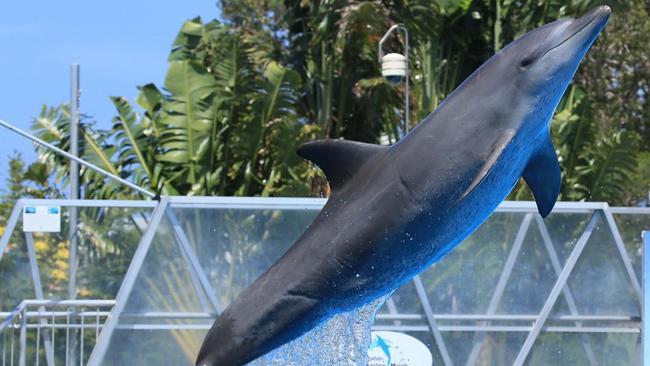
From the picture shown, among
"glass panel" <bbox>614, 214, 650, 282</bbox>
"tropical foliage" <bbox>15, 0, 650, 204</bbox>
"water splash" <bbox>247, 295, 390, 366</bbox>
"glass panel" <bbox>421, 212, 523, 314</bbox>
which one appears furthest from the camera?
"tropical foliage" <bbox>15, 0, 650, 204</bbox>

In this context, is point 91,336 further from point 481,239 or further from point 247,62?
point 247,62

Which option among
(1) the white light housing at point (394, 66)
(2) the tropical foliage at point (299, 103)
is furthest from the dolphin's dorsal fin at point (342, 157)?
(2) the tropical foliage at point (299, 103)

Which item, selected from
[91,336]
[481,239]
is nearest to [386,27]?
[481,239]

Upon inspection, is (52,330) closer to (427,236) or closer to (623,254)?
(623,254)

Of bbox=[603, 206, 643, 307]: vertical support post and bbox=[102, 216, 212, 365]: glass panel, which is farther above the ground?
bbox=[603, 206, 643, 307]: vertical support post

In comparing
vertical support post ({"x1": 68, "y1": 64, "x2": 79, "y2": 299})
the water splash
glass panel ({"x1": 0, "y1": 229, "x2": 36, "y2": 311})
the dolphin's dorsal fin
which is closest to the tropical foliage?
vertical support post ({"x1": 68, "y1": 64, "x2": 79, "y2": 299})

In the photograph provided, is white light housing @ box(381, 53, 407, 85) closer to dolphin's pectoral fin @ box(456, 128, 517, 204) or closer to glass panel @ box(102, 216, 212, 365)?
glass panel @ box(102, 216, 212, 365)

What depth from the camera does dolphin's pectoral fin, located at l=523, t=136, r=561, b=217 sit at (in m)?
6.32

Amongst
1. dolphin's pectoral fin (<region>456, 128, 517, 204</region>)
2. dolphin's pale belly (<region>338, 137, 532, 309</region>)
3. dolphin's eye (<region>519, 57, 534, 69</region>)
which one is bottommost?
dolphin's pale belly (<region>338, 137, 532, 309</region>)

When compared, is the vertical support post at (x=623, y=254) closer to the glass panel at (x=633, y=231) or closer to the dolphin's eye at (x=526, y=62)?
the glass panel at (x=633, y=231)

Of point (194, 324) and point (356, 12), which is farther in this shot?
point (356, 12)

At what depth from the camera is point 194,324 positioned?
11305 mm

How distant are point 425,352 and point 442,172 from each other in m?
5.54

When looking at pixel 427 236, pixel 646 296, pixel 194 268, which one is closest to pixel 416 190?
pixel 427 236
